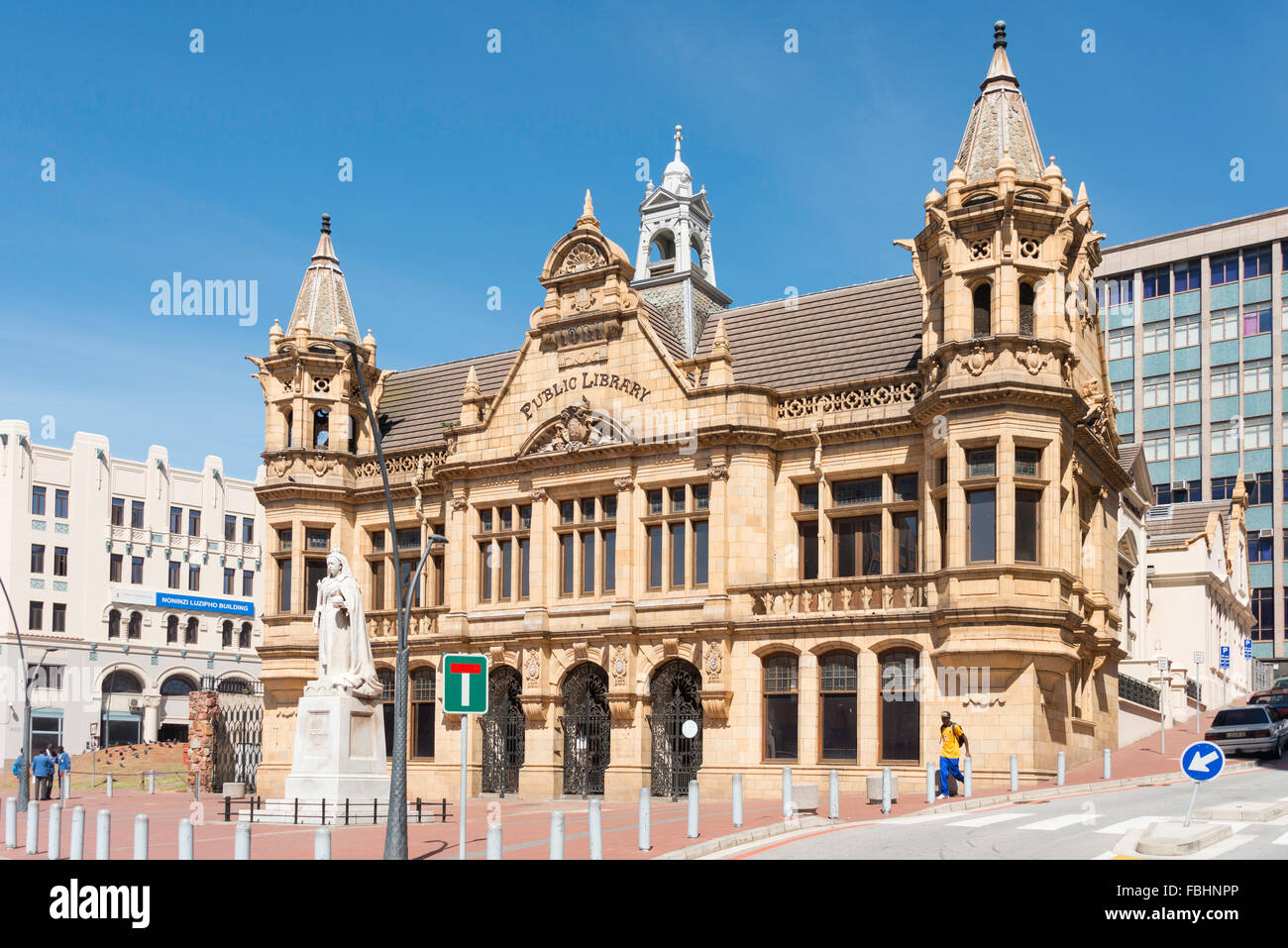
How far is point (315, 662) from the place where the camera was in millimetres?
Answer: 42031

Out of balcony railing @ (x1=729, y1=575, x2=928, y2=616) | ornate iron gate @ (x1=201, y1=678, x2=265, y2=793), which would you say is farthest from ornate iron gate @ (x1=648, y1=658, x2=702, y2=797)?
ornate iron gate @ (x1=201, y1=678, x2=265, y2=793)

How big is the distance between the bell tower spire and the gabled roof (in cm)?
189

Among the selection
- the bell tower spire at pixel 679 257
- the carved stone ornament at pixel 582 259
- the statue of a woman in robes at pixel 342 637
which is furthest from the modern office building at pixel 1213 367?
the statue of a woman in robes at pixel 342 637

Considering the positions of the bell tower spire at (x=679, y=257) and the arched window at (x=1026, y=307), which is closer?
the arched window at (x=1026, y=307)

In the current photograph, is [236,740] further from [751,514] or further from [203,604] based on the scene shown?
[203,604]

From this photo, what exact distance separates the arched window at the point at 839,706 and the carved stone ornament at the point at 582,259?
12.9 m

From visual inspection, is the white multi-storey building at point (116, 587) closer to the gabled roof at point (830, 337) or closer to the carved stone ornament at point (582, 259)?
the carved stone ornament at point (582, 259)

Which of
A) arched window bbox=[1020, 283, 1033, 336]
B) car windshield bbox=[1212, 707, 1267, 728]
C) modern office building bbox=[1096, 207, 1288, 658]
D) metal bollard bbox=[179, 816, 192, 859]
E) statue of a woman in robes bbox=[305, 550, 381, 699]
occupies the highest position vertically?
modern office building bbox=[1096, 207, 1288, 658]

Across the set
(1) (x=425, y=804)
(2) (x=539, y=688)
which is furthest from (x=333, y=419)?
(1) (x=425, y=804)

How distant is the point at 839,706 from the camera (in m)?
32.8

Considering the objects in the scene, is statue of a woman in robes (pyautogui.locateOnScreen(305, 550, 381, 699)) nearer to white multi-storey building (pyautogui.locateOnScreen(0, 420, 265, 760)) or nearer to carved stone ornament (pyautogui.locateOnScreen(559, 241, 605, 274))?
carved stone ornament (pyautogui.locateOnScreen(559, 241, 605, 274))

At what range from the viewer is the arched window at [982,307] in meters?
32.5

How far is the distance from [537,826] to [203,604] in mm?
59314

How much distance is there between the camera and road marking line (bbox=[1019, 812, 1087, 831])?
20125mm
